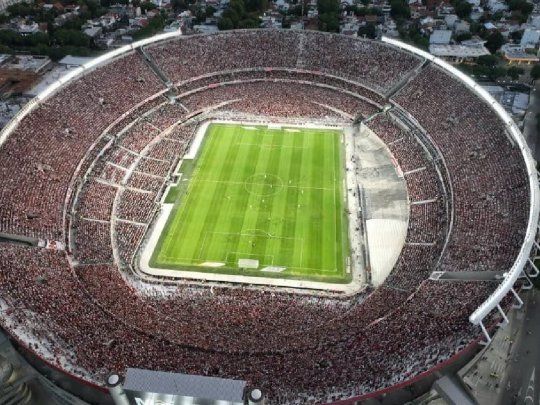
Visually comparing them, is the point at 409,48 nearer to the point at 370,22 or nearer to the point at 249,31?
the point at 249,31

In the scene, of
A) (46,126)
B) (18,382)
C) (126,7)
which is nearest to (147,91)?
(46,126)

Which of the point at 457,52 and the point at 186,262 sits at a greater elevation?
the point at 457,52

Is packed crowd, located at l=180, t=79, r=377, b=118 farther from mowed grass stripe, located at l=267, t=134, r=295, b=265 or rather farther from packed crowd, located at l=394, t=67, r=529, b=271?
packed crowd, located at l=394, t=67, r=529, b=271

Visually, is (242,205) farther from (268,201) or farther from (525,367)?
(525,367)

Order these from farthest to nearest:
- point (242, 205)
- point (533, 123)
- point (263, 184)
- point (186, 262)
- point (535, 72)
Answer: point (535, 72) < point (533, 123) < point (263, 184) < point (242, 205) < point (186, 262)

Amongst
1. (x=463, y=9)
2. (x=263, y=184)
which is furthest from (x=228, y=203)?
(x=463, y=9)
